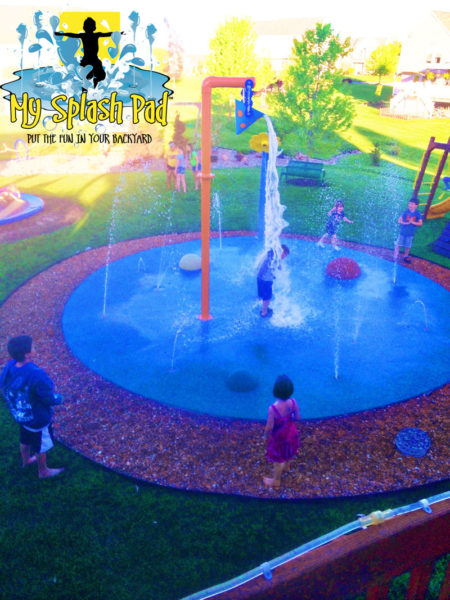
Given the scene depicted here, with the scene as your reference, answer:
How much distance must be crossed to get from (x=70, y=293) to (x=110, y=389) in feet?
12.7

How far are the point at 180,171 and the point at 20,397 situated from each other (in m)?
13.6

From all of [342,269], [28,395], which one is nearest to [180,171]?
[342,269]

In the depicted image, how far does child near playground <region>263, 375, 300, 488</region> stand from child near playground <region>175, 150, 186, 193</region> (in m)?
13.4

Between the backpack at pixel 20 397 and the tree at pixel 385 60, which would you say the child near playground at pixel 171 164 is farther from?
the tree at pixel 385 60


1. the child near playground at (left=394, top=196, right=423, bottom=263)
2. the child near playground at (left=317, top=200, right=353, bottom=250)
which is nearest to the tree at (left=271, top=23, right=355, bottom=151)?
the child near playground at (left=317, top=200, right=353, bottom=250)

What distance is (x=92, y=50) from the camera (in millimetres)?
31219

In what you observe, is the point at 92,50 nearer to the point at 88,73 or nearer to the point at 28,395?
the point at 88,73

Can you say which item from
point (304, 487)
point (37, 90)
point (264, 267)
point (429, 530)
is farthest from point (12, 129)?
point (429, 530)

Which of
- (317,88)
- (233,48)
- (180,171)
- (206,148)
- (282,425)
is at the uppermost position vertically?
(233,48)

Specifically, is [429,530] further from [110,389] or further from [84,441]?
[110,389]

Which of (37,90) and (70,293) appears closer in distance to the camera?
(70,293)

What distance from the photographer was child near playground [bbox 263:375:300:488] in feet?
15.4

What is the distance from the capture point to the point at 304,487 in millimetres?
5289

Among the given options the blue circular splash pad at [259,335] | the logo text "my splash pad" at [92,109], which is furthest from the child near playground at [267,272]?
the logo text "my splash pad" at [92,109]
